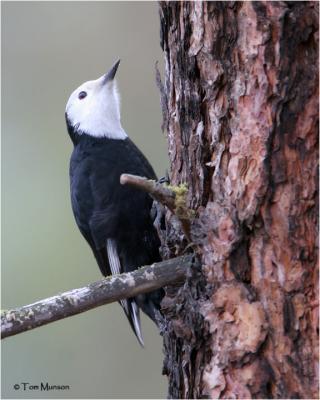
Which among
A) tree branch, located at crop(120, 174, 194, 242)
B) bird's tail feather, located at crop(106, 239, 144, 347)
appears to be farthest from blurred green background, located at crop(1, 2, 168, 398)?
tree branch, located at crop(120, 174, 194, 242)

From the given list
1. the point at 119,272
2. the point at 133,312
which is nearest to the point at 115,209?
the point at 119,272

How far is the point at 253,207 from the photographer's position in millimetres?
2023

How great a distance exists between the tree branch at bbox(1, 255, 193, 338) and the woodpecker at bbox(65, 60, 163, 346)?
1200 mm

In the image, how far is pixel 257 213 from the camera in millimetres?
2023

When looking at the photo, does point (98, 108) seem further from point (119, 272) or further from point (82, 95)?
point (119, 272)

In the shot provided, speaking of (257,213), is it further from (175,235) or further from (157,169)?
(157,169)

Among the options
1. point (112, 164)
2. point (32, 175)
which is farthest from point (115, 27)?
point (112, 164)

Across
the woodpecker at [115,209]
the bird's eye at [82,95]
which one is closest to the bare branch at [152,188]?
the woodpecker at [115,209]

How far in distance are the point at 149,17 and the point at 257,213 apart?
324cm

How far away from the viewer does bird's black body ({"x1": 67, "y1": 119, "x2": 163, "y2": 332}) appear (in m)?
3.49

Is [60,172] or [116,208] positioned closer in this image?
[116,208]

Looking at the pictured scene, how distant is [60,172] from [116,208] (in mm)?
1643

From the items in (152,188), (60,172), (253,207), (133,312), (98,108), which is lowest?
(133,312)

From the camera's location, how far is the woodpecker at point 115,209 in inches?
138
